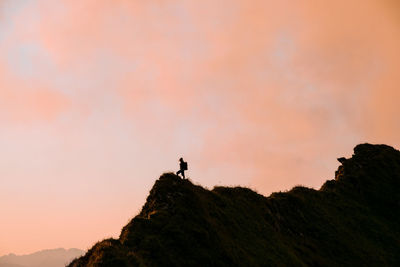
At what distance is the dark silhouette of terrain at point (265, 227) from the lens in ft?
83.9

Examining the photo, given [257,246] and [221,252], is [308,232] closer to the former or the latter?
[257,246]

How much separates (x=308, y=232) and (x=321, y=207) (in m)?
8.71

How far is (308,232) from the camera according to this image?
4338cm

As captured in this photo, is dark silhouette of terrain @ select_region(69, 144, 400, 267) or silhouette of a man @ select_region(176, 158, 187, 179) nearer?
dark silhouette of terrain @ select_region(69, 144, 400, 267)

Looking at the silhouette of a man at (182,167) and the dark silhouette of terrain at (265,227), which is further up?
the silhouette of a man at (182,167)

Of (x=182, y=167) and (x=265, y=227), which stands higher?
(x=182, y=167)

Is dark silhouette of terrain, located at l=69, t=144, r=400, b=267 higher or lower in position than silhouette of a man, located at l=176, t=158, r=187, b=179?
lower

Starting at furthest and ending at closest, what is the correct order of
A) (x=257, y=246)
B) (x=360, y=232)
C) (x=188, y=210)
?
(x=360, y=232) < (x=257, y=246) < (x=188, y=210)

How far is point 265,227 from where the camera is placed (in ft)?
119

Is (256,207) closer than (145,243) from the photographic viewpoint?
No

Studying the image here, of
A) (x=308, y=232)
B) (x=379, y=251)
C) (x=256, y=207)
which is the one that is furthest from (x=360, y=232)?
(x=256, y=207)

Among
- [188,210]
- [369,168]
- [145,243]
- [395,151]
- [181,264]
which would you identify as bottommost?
[181,264]

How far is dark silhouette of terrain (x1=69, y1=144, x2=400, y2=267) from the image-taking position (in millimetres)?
25562

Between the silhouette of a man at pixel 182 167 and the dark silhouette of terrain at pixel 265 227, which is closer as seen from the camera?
the dark silhouette of terrain at pixel 265 227
